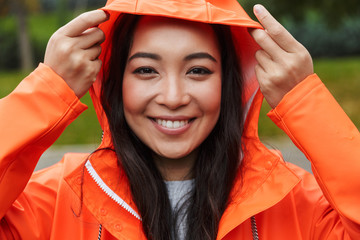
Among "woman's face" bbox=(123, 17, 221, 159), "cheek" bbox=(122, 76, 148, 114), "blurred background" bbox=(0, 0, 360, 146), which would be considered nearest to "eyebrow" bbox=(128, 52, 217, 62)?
"woman's face" bbox=(123, 17, 221, 159)

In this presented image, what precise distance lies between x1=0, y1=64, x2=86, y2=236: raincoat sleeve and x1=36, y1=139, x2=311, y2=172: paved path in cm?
555

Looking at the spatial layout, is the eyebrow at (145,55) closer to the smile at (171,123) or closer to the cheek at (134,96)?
the cheek at (134,96)

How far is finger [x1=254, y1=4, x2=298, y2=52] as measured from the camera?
7.23 ft

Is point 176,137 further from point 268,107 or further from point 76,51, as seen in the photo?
point 268,107

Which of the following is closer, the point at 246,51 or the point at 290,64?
the point at 290,64

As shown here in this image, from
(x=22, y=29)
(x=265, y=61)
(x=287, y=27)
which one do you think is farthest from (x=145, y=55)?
(x=22, y=29)

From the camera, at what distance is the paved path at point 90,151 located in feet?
25.2

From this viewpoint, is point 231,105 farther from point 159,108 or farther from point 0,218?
point 0,218

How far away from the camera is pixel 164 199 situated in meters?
2.49

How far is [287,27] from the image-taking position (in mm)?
13586

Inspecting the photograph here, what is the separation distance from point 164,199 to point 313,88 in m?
0.83

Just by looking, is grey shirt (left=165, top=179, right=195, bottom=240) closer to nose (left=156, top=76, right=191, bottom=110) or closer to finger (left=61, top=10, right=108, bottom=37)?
nose (left=156, top=76, right=191, bottom=110)

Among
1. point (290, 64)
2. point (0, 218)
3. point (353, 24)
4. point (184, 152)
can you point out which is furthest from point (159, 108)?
point (353, 24)

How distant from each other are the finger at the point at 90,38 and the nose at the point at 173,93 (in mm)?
327
